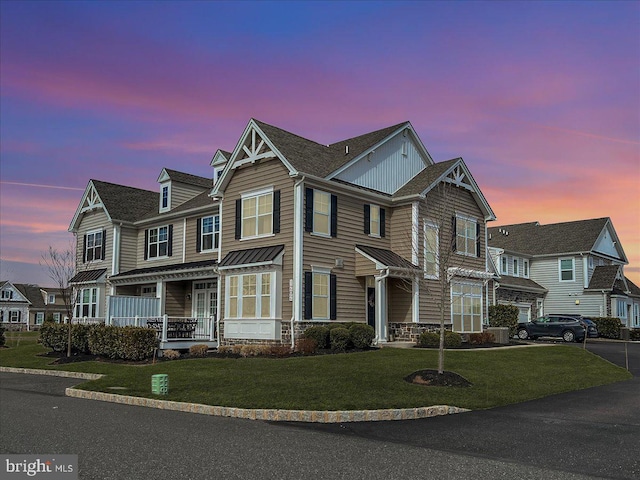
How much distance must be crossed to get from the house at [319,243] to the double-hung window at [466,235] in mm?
75

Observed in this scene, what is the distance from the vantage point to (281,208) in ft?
78.8

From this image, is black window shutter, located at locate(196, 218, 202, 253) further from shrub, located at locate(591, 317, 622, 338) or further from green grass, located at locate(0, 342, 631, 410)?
shrub, located at locate(591, 317, 622, 338)

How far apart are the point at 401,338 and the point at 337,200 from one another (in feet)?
21.2

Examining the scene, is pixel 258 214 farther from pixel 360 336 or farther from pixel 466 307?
pixel 466 307

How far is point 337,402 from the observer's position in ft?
41.0

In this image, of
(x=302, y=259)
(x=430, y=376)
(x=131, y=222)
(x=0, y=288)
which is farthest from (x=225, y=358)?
(x=0, y=288)

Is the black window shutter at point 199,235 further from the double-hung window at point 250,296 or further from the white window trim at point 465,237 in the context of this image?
the white window trim at point 465,237

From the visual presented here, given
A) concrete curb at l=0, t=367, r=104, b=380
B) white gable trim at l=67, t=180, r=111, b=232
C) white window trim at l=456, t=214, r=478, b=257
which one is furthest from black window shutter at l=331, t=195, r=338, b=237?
white gable trim at l=67, t=180, r=111, b=232

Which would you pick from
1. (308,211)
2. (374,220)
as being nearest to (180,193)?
(374,220)

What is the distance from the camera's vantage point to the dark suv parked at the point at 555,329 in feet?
118

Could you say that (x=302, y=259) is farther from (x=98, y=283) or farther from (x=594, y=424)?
(x=98, y=283)

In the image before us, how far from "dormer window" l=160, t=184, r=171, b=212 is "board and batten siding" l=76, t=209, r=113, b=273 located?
10.8 feet

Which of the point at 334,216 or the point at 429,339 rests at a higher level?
the point at 334,216

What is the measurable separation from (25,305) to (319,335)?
8457 cm
